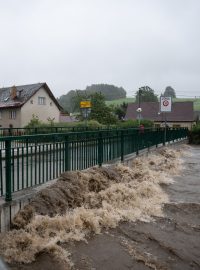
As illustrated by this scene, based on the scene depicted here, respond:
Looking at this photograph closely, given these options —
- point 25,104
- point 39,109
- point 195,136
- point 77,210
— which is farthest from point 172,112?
point 77,210

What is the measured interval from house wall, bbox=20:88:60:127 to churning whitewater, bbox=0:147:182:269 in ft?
121

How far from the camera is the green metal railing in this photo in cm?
575

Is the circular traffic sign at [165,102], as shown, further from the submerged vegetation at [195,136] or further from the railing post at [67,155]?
the railing post at [67,155]

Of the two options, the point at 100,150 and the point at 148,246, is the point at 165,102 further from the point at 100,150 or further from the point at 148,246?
the point at 148,246

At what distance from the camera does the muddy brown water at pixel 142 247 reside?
16.0ft

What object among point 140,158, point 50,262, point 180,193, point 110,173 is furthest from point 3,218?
point 140,158

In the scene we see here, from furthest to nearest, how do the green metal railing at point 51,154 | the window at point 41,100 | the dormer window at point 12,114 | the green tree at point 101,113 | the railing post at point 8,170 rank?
the green tree at point 101,113, the window at point 41,100, the dormer window at point 12,114, the green metal railing at point 51,154, the railing post at point 8,170

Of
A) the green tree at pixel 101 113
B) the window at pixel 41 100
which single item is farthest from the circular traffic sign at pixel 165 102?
the green tree at pixel 101 113

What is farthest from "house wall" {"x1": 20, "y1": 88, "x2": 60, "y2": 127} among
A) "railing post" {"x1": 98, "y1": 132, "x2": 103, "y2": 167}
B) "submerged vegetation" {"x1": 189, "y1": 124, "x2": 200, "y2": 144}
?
"railing post" {"x1": 98, "y1": 132, "x2": 103, "y2": 167}

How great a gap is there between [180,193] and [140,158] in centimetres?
362

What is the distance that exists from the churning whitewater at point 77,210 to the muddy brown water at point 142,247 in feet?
0.52

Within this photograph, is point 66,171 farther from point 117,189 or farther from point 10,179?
point 10,179

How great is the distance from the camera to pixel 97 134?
31.6ft

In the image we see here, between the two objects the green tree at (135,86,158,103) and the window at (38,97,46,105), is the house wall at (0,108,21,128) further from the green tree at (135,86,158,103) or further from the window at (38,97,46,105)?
the green tree at (135,86,158,103)
